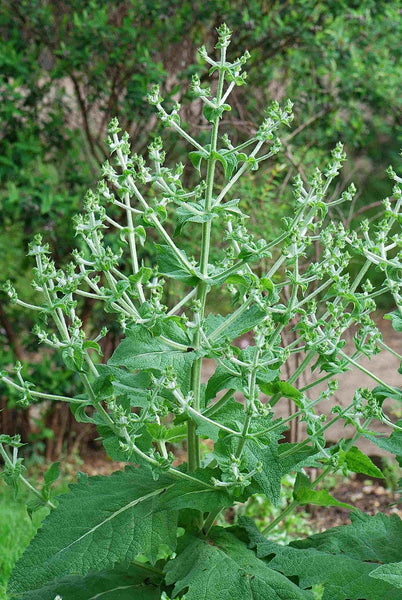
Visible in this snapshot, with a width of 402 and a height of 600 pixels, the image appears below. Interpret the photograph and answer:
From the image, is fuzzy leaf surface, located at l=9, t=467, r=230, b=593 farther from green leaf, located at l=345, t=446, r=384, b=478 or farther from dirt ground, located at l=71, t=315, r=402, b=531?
dirt ground, located at l=71, t=315, r=402, b=531

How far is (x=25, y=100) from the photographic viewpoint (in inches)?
217

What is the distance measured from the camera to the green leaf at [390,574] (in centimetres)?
139

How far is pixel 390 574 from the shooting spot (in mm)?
1407

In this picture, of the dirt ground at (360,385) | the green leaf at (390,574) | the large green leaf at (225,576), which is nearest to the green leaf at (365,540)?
the large green leaf at (225,576)

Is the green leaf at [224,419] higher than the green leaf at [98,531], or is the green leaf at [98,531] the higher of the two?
the green leaf at [224,419]

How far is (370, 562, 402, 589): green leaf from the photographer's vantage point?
4.55 ft

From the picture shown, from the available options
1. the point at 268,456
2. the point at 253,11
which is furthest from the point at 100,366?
the point at 253,11

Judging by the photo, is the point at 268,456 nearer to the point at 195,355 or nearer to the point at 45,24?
the point at 195,355

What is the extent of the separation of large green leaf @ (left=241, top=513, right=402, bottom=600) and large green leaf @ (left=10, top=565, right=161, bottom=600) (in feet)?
0.79

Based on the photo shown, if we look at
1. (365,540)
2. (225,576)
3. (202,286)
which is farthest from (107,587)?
(202,286)

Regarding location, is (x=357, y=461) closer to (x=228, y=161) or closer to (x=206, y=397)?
(x=206, y=397)

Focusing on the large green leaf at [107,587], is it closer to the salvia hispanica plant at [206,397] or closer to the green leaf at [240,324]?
the salvia hispanica plant at [206,397]

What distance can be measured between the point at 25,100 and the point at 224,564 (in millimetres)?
4438

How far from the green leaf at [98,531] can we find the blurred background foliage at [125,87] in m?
3.33
